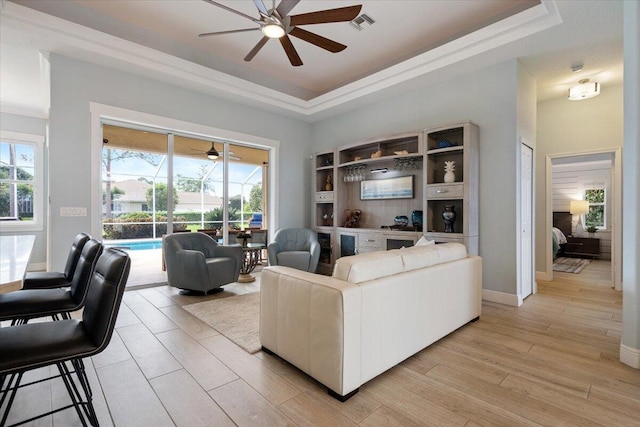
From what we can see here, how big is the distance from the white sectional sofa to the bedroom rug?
16.2 feet

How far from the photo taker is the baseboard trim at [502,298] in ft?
12.2

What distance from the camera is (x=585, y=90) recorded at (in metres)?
4.36

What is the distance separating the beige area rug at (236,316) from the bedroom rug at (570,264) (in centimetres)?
607

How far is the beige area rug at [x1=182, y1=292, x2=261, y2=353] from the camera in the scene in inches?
106

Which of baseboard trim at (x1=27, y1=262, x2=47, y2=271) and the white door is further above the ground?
the white door

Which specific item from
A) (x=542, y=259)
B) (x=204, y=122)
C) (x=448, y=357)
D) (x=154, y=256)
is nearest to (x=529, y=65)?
(x=542, y=259)

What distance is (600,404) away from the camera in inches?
71.6

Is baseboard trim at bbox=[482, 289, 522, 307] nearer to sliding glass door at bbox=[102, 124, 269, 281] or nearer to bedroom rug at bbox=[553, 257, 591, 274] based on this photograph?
bedroom rug at bbox=[553, 257, 591, 274]

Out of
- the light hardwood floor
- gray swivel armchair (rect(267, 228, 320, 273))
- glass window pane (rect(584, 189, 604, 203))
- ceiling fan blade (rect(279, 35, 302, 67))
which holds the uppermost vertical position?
ceiling fan blade (rect(279, 35, 302, 67))

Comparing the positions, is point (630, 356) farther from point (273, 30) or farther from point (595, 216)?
point (595, 216)

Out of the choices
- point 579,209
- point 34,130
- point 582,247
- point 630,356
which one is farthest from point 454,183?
point 34,130

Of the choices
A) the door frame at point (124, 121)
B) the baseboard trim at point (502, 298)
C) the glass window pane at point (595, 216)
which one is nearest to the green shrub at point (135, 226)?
the door frame at point (124, 121)

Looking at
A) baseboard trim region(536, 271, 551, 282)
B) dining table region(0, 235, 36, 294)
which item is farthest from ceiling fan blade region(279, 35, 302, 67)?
baseboard trim region(536, 271, 551, 282)

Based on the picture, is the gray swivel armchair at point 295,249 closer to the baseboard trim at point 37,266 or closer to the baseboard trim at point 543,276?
the baseboard trim at point 543,276
